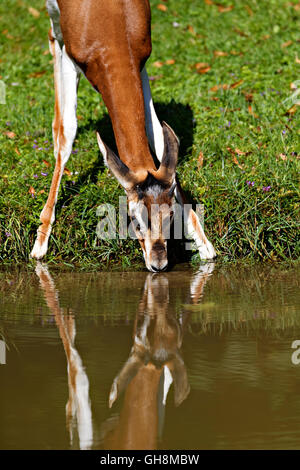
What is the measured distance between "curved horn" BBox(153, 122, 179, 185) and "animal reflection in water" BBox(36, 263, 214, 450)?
3.18ft

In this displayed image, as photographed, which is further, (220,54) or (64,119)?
(220,54)

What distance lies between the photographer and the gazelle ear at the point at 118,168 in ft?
19.7

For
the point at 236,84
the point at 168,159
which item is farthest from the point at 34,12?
the point at 168,159

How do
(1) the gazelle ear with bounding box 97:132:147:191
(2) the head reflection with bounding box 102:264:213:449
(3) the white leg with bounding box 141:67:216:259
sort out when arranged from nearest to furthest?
1. (2) the head reflection with bounding box 102:264:213:449
2. (1) the gazelle ear with bounding box 97:132:147:191
3. (3) the white leg with bounding box 141:67:216:259

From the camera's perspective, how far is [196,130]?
886 cm

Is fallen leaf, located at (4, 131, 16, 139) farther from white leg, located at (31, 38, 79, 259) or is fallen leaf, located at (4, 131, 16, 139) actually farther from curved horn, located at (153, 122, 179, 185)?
curved horn, located at (153, 122, 179, 185)

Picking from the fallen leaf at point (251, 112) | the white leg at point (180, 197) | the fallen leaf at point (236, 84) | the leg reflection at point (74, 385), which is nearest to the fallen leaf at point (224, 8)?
the fallen leaf at point (236, 84)

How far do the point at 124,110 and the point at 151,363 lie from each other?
9.10 feet

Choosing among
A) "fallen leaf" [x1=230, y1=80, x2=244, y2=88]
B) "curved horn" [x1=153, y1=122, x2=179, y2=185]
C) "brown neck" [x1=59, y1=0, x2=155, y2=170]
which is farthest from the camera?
"fallen leaf" [x1=230, y1=80, x2=244, y2=88]

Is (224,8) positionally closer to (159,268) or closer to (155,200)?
(155,200)

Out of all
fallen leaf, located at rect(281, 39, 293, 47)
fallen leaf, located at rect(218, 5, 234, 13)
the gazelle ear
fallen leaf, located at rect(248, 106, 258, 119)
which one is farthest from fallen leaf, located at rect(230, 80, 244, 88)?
the gazelle ear

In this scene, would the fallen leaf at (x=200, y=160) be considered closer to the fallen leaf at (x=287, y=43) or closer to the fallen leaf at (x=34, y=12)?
the fallen leaf at (x=287, y=43)

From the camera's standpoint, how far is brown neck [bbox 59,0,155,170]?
643 centimetres
